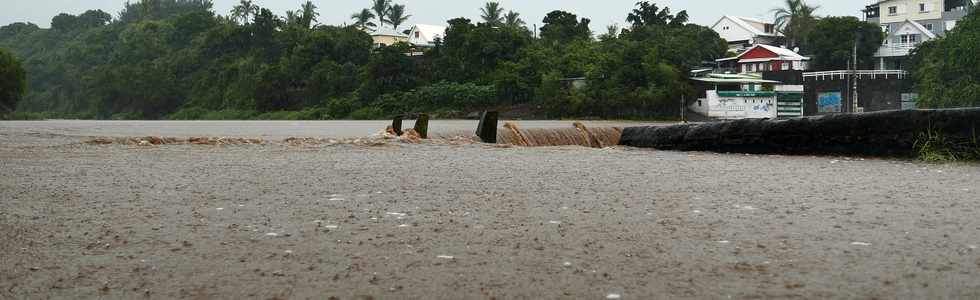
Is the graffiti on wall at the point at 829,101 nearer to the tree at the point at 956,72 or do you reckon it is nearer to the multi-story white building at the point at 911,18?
the tree at the point at 956,72

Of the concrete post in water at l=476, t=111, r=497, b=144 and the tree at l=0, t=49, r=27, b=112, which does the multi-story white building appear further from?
the tree at l=0, t=49, r=27, b=112

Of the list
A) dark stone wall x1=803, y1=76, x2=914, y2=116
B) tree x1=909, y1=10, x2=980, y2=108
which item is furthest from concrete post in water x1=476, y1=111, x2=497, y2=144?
dark stone wall x1=803, y1=76, x2=914, y2=116

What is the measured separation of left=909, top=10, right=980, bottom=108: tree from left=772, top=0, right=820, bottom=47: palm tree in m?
33.8

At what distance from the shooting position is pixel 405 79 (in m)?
66.5

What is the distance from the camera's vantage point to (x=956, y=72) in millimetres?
44156

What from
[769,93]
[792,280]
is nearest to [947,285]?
[792,280]

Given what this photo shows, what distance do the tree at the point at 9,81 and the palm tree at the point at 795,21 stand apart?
61414 millimetres

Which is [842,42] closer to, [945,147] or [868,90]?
[868,90]

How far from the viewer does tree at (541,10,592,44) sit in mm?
71688

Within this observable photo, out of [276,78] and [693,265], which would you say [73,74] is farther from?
[693,265]

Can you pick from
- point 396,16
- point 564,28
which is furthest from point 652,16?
point 396,16

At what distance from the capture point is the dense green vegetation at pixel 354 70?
54594 millimetres

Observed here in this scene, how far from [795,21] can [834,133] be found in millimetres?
74806

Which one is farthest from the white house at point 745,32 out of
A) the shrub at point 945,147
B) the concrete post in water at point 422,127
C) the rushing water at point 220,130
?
the shrub at point 945,147
